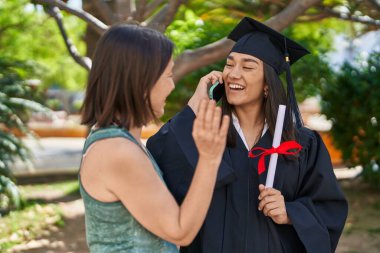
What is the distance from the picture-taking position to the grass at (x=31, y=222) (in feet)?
20.2

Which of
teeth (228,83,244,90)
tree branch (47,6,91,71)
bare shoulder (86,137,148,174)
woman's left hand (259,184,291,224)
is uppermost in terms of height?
bare shoulder (86,137,148,174)

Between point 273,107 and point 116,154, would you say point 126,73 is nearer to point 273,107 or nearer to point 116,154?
point 116,154

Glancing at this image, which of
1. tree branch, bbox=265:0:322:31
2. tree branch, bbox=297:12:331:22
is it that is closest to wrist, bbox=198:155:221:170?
tree branch, bbox=265:0:322:31

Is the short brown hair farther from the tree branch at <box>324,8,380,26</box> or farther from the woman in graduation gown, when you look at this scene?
the tree branch at <box>324,8,380,26</box>

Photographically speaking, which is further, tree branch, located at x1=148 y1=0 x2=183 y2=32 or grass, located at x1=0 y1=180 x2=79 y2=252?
grass, located at x1=0 y1=180 x2=79 y2=252

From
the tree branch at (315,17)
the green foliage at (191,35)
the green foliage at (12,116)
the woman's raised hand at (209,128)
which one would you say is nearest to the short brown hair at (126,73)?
the woman's raised hand at (209,128)

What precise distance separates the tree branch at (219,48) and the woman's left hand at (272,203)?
2.66 m

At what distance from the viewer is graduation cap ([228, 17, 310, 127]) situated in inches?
103

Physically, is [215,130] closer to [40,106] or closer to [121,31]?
[121,31]

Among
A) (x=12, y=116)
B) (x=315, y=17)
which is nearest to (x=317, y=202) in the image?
(x=315, y=17)

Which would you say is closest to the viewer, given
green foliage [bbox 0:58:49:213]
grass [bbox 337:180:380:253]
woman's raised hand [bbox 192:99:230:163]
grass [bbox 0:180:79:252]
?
woman's raised hand [bbox 192:99:230:163]

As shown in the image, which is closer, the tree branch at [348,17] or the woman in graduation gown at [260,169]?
the woman in graduation gown at [260,169]

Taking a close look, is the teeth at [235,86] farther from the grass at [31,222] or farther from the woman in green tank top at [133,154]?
the grass at [31,222]

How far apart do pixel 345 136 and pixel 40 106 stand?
12.6 ft
